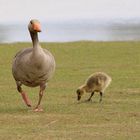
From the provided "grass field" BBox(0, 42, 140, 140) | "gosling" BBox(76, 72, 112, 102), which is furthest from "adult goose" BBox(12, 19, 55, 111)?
"gosling" BBox(76, 72, 112, 102)

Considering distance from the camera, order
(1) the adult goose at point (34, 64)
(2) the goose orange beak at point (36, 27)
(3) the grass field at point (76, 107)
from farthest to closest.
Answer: (1) the adult goose at point (34, 64)
(2) the goose orange beak at point (36, 27)
(3) the grass field at point (76, 107)

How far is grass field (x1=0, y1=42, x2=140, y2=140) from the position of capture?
11.3 meters

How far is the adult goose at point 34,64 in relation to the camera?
1305cm

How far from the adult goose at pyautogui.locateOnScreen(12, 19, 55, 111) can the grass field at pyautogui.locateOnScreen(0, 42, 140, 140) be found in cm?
57

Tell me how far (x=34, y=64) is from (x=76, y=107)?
1.67 meters

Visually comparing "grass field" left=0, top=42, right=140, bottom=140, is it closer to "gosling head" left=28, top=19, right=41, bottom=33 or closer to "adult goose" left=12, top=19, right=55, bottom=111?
"adult goose" left=12, top=19, right=55, bottom=111

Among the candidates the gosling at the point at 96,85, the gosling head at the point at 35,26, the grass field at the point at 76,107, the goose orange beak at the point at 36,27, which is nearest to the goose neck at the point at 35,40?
the gosling head at the point at 35,26

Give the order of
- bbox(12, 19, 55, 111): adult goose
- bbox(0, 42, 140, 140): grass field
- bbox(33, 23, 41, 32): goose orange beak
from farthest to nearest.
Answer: bbox(12, 19, 55, 111): adult goose < bbox(33, 23, 41, 32): goose orange beak < bbox(0, 42, 140, 140): grass field

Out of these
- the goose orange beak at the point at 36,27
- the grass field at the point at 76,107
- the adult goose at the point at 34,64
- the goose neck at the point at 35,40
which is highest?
the goose orange beak at the point at 36,27

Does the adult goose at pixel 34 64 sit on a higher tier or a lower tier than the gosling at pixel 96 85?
higher

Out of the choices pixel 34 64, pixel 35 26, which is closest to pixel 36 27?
pixel 35 26

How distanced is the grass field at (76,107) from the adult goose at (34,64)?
57cm

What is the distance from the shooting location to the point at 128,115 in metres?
13.2

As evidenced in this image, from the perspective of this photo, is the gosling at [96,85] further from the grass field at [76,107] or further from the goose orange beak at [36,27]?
the goose orange beak at [36,27]
